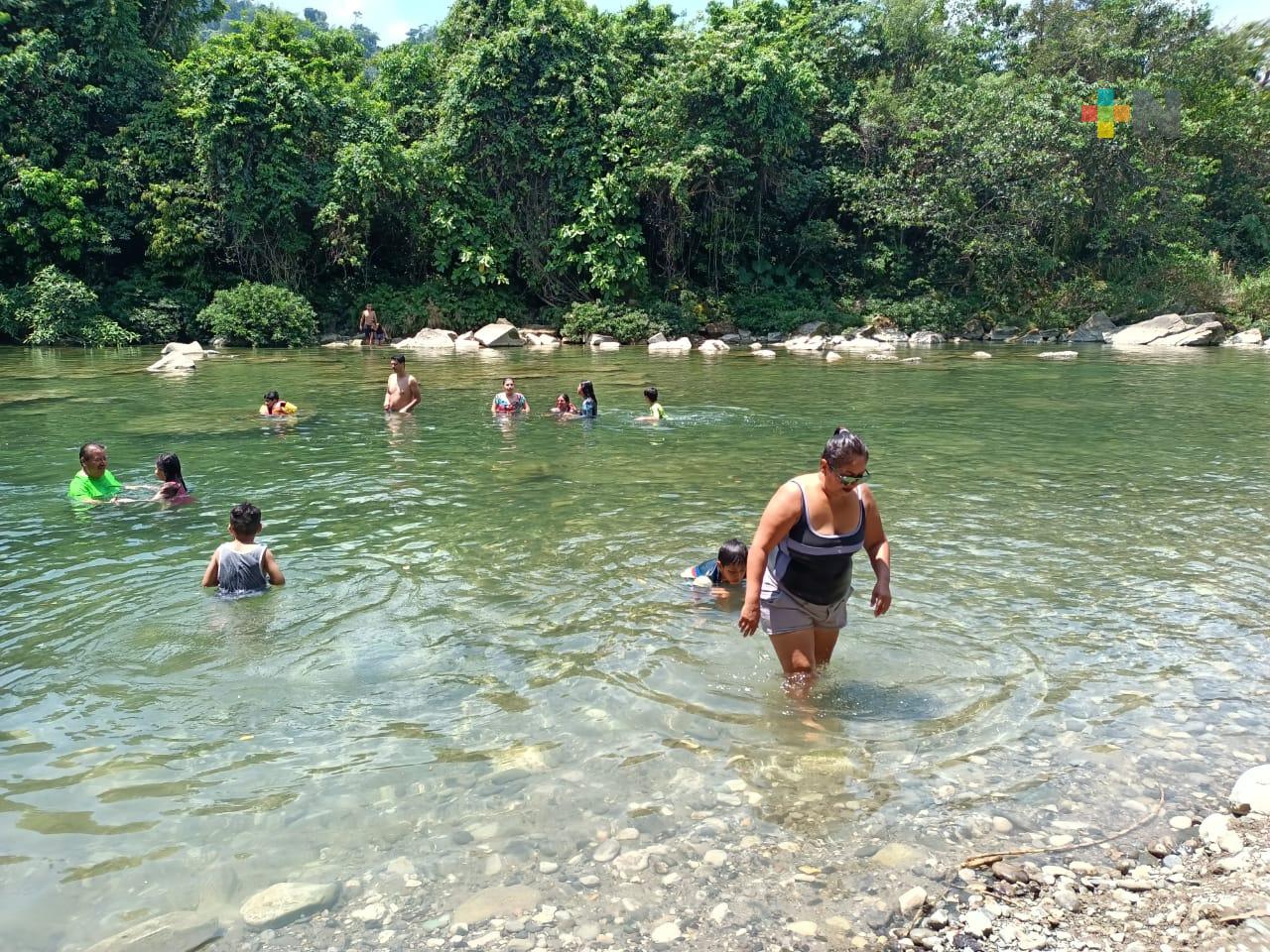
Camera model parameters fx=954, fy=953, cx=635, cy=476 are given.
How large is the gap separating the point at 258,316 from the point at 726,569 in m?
28.8

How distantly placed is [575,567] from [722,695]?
2.75m

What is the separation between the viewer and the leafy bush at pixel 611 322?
34.8m

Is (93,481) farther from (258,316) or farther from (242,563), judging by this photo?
(258,316)

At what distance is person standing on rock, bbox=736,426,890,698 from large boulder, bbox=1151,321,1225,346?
110 ft

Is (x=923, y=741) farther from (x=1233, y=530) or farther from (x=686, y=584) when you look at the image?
(x=1233, y=530)

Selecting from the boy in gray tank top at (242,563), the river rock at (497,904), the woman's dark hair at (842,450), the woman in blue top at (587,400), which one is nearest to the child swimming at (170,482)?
the boy in gray tank top at (242,563)

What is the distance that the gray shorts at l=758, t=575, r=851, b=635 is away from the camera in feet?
17.2

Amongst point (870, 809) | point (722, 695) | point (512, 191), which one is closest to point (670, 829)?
point (870, 809)

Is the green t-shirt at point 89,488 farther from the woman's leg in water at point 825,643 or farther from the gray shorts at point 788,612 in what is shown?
the woman's leg in water at point 825,643

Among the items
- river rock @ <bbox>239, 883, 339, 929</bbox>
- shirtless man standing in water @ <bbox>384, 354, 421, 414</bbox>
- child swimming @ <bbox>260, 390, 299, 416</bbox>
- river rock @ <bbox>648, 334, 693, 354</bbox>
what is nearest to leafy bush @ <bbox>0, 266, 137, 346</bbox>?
river rock @ <bbox>648, 334, 693, 354</bbox>

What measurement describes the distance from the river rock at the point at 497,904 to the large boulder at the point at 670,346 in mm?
28660

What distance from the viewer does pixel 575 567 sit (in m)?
8.11

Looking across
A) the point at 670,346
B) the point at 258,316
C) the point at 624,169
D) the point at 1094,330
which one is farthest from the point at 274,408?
the point at 1094,330

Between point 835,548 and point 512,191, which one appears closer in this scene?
point 835,548
